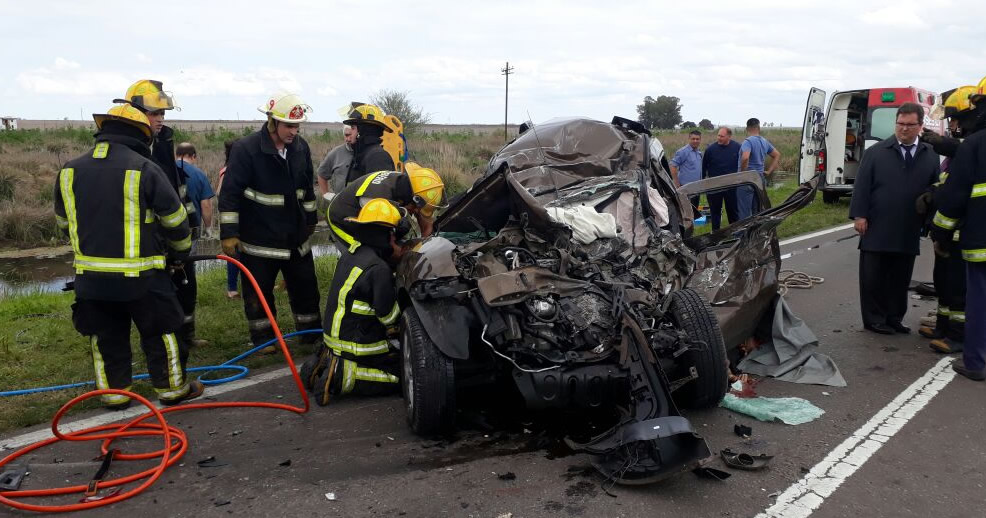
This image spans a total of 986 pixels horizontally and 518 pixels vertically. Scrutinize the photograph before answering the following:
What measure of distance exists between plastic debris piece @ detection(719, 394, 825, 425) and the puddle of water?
7113 millimetres

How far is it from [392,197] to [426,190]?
0.27 m

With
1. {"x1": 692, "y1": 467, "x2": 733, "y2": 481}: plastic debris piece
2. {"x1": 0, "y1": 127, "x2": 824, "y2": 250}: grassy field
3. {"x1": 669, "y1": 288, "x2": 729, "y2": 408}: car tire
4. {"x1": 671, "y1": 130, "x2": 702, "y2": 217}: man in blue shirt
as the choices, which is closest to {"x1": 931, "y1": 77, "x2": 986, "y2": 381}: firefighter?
{"x1": 669, "y1": 288, "x2": 729, "y2": 408}: car tire

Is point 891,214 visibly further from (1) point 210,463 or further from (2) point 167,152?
(2) point 167,152

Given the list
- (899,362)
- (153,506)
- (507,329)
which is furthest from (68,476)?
(899,362)

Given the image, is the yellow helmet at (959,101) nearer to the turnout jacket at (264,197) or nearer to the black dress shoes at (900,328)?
the black dress shoes at (900,328)

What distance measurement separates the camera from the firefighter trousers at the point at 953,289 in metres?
5.54

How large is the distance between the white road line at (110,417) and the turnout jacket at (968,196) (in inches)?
186

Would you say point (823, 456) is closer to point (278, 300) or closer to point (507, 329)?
point (507, 329)

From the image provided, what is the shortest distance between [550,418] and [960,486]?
197 centimetres

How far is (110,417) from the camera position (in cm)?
436

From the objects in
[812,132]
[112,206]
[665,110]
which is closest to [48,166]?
[112,206]

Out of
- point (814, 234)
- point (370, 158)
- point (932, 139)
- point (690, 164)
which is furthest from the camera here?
point (814, 234)

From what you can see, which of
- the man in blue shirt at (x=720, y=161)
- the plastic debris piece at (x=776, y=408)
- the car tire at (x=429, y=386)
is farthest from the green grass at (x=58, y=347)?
the man in blue shirt at (x=720, y=161)

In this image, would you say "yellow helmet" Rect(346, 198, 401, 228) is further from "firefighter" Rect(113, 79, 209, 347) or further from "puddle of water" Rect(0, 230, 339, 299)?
"puddle of water" Rect(0, 230, 339, 299)
